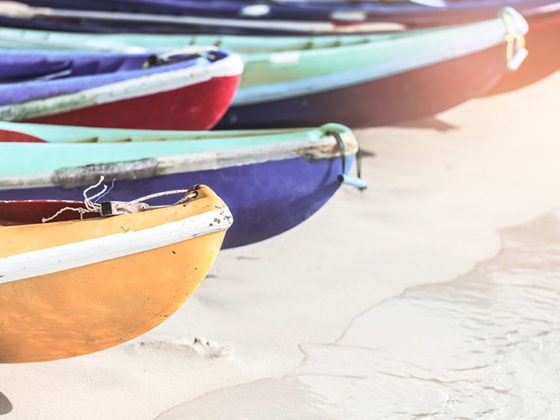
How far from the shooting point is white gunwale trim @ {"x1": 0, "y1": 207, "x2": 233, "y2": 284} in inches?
104

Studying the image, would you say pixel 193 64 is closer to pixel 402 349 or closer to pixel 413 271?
pixel 413 271

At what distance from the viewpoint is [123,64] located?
225 inches

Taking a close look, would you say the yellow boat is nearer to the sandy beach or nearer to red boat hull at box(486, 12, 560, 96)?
the sandy beach

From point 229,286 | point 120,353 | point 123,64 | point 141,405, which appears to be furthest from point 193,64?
point 141,405

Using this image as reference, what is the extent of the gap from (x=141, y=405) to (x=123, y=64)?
3.14 m

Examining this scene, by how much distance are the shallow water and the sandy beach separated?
0.01 metres

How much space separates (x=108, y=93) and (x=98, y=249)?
2397mm

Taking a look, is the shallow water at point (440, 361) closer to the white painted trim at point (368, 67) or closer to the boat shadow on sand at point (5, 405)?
the boat shadow on sand at point (5, 405)

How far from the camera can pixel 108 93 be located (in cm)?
491

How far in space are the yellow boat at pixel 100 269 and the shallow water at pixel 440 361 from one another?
43 cm

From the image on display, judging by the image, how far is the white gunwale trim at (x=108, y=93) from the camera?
4855 mm

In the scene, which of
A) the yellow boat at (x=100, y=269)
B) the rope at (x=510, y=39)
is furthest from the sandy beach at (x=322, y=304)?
the rope at (x=510, y=39)

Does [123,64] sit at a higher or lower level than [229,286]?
Result: higher

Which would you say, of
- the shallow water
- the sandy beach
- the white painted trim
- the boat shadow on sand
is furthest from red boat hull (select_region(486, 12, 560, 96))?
the boat shadow on sand
